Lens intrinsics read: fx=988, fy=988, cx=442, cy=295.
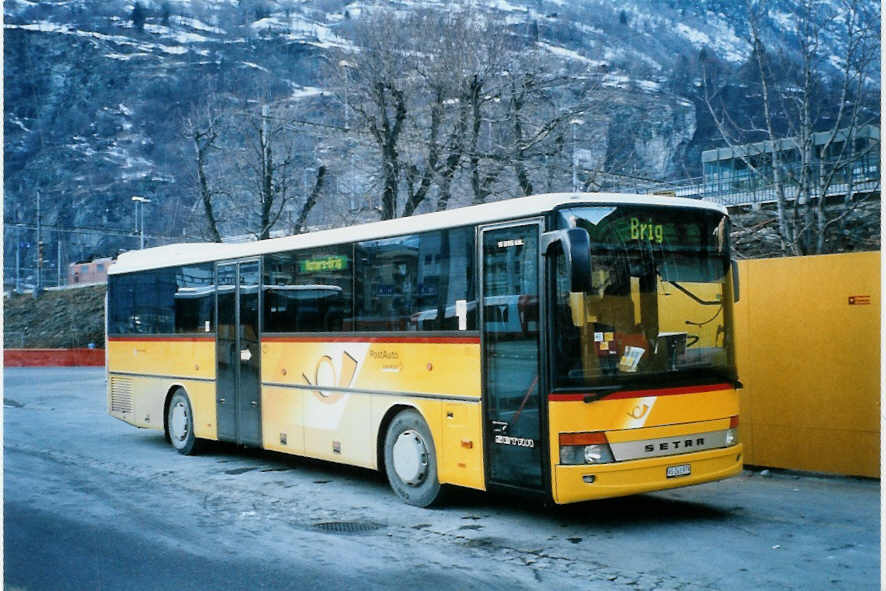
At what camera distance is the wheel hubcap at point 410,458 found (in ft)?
32.1

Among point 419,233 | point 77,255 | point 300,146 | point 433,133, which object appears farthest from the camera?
point 77,255

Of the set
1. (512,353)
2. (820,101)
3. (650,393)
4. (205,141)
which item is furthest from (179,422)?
(205,141)

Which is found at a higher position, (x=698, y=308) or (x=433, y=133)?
(x=433, y=133)

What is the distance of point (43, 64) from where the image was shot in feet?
133

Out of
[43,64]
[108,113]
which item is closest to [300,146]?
[43,64]

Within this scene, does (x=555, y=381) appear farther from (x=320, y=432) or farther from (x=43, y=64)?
(x=43, y=64)

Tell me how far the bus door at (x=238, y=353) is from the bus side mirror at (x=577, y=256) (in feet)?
19.8

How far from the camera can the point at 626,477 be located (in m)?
8.21

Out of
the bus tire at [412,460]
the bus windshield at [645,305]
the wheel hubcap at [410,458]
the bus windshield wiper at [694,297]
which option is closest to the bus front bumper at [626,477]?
the bus windshield at [645,305]

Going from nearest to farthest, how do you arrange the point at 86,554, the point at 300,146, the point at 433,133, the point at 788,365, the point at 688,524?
1. the point at 86,554
2. the point at 688,524
3. the point at 788,365
4. the point at 433,133
5. the point at 300,146

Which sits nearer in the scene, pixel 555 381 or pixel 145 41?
pixel 555 381

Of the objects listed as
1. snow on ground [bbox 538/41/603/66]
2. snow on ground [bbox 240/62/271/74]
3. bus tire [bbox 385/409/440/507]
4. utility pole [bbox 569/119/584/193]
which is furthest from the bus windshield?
snow on ground [bbox 240/62/271/74]

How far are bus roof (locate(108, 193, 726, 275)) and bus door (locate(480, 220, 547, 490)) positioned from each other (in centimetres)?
17

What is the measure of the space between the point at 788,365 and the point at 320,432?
5.40 metres
